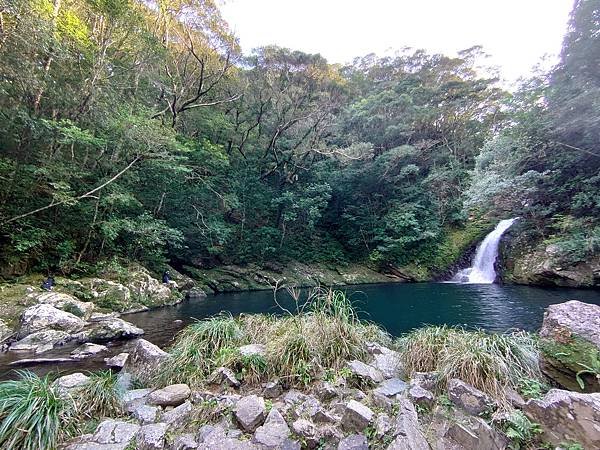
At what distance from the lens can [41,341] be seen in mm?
6488

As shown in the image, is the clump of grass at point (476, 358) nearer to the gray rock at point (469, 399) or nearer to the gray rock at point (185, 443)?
the gray rock at point (469, 399)

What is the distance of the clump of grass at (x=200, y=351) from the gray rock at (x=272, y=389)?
770 mm

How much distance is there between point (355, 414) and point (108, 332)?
6.57 m

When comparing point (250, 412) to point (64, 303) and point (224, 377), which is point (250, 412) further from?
point (64, 303)

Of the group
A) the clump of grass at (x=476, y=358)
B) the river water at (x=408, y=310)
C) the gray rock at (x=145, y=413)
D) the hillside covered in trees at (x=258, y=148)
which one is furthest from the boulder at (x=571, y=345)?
the hillside covered in trees at (x=258, y=148)

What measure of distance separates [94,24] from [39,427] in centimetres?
1311

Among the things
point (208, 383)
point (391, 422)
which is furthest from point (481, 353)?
A: point (208, 383)

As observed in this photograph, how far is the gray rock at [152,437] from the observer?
2656 mm

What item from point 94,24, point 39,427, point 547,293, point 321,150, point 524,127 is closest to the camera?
point 39,427

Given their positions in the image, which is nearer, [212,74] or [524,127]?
[524,127]

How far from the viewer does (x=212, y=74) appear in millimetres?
16234

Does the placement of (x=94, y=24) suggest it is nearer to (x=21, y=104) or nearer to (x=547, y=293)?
(x=21, y=104)

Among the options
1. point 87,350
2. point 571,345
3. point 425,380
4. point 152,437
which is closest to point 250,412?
point 152,437

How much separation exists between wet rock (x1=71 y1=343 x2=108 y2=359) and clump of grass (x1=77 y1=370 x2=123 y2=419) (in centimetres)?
303
